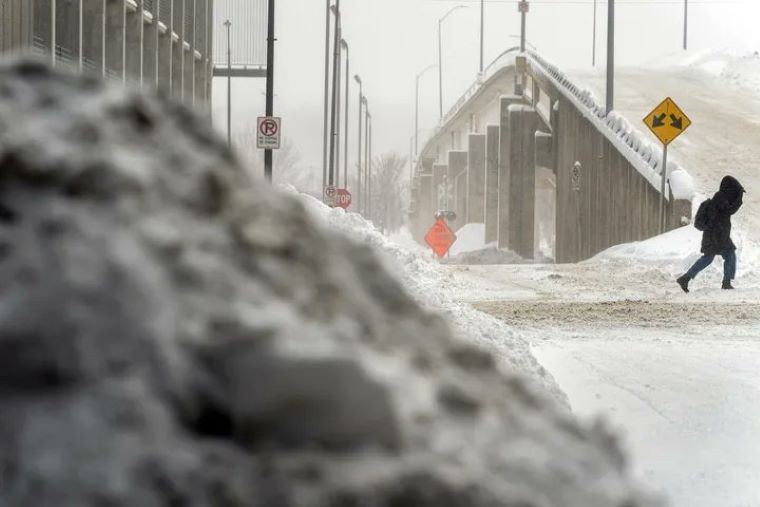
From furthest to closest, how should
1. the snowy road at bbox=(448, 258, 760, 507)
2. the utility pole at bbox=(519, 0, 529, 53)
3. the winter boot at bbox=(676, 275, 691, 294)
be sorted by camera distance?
the utility pole at bbox=(519, 0, 529, 53), the winter boot at bbox=(676, 275, 691, 294), the snowy road at bbox=(448, 258, 760, 507)

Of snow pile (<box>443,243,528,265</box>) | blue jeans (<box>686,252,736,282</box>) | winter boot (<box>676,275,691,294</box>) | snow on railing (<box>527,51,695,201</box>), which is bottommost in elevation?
snow pile (<box>443,243,528,265</box>)

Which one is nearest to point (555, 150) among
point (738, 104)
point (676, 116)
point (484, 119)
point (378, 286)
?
point (738, 104)

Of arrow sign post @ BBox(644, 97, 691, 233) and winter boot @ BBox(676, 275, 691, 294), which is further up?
arrow sign post @ BBox(644, 97, 691, 233)

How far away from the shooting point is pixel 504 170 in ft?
197

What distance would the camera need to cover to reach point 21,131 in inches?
49.1

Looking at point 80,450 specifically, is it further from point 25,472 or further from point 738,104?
point 738,104

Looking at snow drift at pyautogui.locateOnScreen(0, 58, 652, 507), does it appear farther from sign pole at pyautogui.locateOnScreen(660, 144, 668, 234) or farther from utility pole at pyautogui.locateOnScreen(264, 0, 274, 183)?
sign pole at pyautogui.locateOnScreen(660, 144, 668, 234)

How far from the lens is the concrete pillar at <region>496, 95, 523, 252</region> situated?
56688 millimetres

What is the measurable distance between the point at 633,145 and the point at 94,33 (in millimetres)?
14017

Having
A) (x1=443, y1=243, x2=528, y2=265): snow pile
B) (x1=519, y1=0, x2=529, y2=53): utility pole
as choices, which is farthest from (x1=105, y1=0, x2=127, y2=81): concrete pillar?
(x1=519, y1=0, x2=529, y2=53): utility pole

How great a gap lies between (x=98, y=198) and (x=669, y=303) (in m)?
15.3

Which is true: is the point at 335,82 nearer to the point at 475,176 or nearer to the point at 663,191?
the point at 663,191

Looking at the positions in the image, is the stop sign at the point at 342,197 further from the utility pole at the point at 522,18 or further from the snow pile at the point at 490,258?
the utility pole at the point at 522,18

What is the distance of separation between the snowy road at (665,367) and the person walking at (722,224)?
68cm
